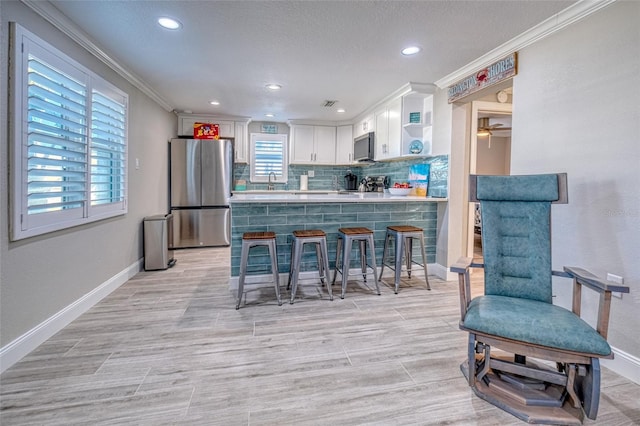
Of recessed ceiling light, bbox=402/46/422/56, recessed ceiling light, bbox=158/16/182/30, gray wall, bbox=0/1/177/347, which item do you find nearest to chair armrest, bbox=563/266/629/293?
recessed ceiling light, bbox=402/46/422/56

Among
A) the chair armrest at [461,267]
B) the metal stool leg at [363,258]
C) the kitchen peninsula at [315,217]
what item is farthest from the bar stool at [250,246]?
the chair armrest at [461,267]

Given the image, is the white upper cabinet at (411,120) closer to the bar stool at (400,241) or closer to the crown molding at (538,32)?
the crown molding at (538,32)

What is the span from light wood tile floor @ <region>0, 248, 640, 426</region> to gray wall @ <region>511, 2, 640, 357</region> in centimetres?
71

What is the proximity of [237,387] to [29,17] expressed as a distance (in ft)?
8.93

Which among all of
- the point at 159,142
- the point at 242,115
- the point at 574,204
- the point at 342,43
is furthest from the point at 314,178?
the point at 574,204

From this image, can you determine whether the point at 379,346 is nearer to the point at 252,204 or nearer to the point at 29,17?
the point at 252,204

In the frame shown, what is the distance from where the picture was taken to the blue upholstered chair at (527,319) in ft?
4.59

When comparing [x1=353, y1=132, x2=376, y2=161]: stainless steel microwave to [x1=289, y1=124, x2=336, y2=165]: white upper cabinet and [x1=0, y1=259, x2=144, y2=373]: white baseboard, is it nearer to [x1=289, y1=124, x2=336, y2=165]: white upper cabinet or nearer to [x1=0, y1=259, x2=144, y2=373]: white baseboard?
[x1=289, y1=124, x2=336, y2=165]: white upper cabinet

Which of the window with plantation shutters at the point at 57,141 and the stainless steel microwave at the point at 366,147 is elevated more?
the stainless steel microwave at the point at 366,147

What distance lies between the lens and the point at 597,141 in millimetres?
1928

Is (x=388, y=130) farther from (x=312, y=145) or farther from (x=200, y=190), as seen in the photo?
(x=200, y=190)

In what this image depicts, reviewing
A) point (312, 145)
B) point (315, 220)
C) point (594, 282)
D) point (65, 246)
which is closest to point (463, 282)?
point (594, 282)

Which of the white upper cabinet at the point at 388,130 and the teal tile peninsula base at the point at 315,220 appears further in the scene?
the white upper cabinet at the point at 388,130

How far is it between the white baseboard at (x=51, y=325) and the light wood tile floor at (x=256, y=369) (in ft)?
0.18
